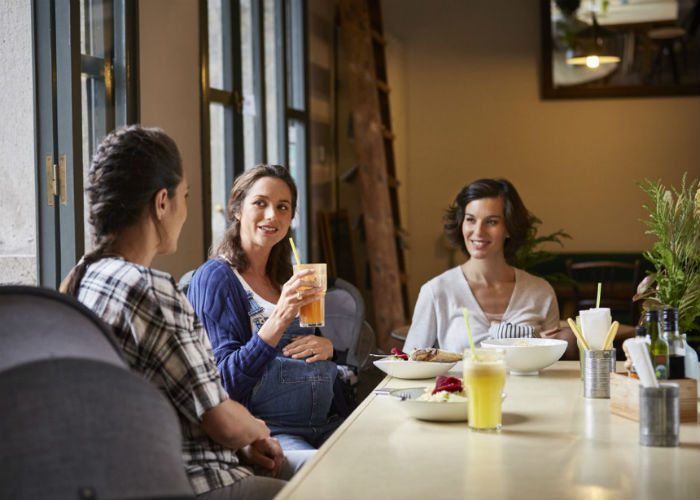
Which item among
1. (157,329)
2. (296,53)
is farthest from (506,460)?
(296,53)

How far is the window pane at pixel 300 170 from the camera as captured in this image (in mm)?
5836

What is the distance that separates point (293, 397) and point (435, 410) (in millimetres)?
841

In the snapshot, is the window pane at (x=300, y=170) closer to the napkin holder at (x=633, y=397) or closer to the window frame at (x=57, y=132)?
the window frame at (x=57, y=132)

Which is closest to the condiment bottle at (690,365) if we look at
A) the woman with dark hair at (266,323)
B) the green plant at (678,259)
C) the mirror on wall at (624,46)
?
the green plant at (678,259)

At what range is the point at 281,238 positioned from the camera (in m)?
2.90

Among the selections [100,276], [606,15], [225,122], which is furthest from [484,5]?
[100,276]

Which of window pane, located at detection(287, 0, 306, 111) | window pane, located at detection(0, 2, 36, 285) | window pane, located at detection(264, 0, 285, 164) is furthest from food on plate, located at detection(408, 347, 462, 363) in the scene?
window pane, located at detection(287, 0, 306, 111)

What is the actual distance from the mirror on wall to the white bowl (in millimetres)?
5887

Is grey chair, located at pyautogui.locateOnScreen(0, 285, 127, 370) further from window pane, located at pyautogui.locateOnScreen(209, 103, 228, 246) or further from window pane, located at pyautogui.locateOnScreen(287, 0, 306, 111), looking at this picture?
window pane, located at pyautogui.locateOnScreen(287, 0, 306, 111)

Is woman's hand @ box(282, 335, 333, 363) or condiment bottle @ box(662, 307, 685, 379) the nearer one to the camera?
condiment bottle @ box(662, 307, 685, 379)

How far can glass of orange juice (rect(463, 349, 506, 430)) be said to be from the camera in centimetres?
173

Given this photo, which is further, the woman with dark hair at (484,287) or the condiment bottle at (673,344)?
the woman with dark hair at (484,287)

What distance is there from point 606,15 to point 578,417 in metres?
6.70

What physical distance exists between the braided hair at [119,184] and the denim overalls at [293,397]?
0.93m
